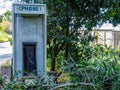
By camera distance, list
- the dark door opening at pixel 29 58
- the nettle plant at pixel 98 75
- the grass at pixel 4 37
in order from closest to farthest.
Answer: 1. the nettle plant at pixel 98 75
2. the dark door opening at pixel 29 58
3. the grass at pixel 4 37

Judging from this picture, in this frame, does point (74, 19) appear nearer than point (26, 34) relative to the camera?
No

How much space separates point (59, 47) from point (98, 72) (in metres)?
4.50

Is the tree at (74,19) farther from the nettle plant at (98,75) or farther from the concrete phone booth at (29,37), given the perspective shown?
the nettle plant at (98,75)

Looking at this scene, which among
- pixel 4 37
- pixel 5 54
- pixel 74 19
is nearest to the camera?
pixel 74 19

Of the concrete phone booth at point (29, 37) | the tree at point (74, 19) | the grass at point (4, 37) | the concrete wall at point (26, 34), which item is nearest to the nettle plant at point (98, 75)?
the concrete phone booth at point (29, 37)

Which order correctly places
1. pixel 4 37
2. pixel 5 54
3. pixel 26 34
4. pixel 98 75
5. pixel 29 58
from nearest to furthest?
pixel 98 75 → pixel 26 34 → pixel 29 58 → pixel 5 54 → pixel 4 37

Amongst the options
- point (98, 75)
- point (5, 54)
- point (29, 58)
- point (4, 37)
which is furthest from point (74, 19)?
point (4, 37)

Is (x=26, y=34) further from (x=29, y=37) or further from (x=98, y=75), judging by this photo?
(x=98, y=75)

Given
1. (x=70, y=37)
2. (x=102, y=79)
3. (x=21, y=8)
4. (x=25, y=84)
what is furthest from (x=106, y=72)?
(x=70, y=37)

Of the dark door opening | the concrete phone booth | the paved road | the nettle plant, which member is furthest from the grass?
the nettle plant

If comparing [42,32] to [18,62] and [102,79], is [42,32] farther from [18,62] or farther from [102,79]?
[102,79]

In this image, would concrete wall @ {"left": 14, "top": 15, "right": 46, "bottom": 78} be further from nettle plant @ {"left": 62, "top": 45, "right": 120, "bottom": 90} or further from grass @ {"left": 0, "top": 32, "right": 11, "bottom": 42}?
grass @ {"left": 0, "top": 32, "right": 11, "bottom": 42}

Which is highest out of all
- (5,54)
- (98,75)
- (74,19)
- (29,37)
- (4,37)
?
(74,19)

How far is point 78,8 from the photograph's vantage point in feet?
27.1
